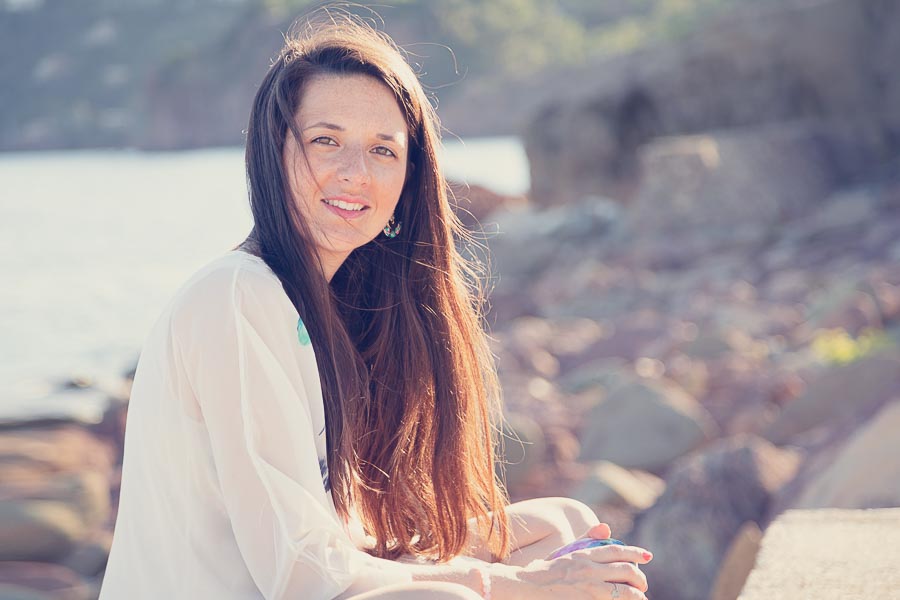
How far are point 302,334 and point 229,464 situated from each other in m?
0.22

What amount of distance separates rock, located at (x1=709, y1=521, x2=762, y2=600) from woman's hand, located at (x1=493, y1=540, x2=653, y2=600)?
112 cm

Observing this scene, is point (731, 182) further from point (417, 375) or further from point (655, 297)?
Result: point (417, 375)

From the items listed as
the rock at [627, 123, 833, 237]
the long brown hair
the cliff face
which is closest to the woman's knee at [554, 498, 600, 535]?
the long brown hair

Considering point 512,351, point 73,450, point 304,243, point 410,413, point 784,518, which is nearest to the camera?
point 304,243

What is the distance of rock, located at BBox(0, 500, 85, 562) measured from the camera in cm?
433

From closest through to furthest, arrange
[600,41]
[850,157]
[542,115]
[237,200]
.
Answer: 1. [850,157]
2. [542,115]
3. [237,200]
4. [600,41]

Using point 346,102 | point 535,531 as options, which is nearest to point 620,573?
point 535,531

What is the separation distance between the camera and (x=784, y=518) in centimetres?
237

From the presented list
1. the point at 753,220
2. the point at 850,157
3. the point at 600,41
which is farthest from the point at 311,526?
the point at 600,41

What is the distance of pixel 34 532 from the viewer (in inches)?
174

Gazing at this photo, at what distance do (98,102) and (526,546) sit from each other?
44930mm

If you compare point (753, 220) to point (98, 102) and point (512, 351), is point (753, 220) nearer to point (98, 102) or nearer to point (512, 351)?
point (512, 351)

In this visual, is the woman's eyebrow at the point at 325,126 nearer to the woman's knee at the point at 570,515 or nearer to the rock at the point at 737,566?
the woman's knee at the point at 570,515

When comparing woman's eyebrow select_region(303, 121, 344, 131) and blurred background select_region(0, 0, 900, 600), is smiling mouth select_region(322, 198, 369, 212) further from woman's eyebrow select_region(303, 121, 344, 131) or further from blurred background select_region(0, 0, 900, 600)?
blurred background select_region(0, 0, 900, 600)
